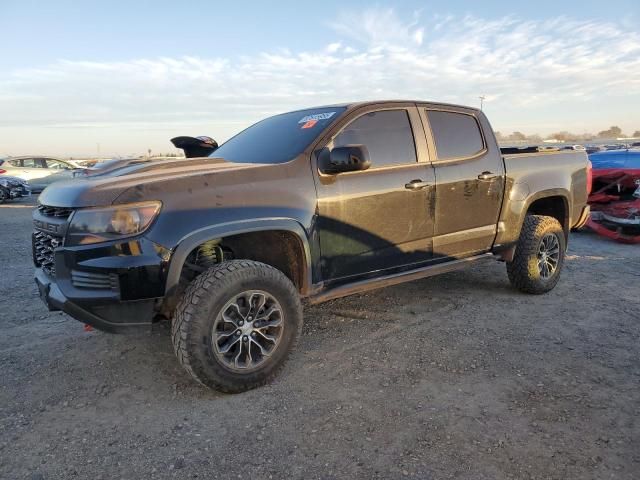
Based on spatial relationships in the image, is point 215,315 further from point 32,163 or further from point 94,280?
point 32,163

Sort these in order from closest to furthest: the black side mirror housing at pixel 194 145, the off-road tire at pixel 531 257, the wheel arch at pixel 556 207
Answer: the off-road tire at pixel 531 257, the wheel arch at pixel 556 207, the black side mirror housing at pixel 194 145

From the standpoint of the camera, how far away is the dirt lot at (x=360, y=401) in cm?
244

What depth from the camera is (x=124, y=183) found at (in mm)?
2924

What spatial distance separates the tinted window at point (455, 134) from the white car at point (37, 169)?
55.4 ft

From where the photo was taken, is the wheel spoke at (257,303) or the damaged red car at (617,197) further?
the damaged red car at (617,197)

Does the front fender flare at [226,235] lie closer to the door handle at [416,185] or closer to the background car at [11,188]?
the door handle at [416,185]

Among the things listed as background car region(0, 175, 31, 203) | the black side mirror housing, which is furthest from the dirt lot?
background car region(0, 175, 31, 203)

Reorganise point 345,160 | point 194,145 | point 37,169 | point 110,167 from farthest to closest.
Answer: point 37,169, point 194,145, point 110,167, point 345,160

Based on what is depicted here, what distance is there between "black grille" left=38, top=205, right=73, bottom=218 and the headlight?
18 cm

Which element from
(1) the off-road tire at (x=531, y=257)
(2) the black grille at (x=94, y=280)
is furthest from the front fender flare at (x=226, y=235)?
(1) the off-road tire at (x=531, y=257)

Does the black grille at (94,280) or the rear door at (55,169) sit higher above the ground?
the rear door at (55,169)

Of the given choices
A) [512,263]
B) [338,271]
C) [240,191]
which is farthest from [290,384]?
[512,263]

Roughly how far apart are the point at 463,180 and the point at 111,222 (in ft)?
9.50

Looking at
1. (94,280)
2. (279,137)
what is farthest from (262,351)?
(279,137)
